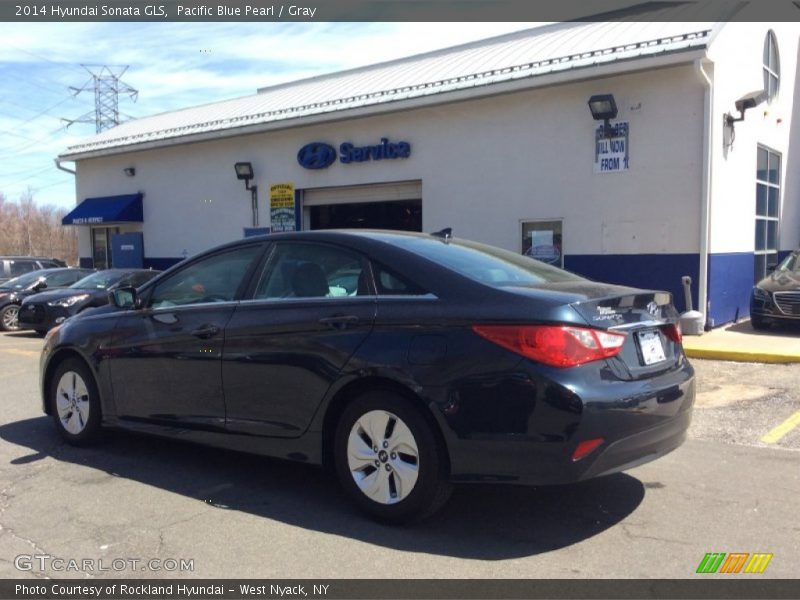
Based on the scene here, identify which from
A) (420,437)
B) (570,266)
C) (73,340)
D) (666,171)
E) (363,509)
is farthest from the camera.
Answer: (570,266)

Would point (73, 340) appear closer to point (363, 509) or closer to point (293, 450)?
point (293, 450)

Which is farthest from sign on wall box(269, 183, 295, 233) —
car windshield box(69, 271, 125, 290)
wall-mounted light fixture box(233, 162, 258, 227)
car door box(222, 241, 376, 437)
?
car door box(222, 241, 376, 437)

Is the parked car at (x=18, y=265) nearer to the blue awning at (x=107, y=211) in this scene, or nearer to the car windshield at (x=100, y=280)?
the blue awning at (x=107, y=211)

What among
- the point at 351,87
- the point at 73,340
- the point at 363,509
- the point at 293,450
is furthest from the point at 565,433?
the point at 351,87

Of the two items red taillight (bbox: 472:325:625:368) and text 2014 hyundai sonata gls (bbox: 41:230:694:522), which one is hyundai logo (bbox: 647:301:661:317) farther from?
red taillight (bbox: 472:325:625:368)

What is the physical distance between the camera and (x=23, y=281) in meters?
16.2

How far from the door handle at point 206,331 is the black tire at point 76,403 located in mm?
1276

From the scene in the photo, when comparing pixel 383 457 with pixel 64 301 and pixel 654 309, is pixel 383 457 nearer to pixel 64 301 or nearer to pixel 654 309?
pixel 654 309

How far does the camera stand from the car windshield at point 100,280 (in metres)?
14.2

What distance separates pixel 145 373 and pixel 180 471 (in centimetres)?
73

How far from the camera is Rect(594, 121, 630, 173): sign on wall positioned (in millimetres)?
12148

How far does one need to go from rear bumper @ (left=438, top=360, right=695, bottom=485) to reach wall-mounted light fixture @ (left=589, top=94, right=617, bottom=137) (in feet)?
29.2

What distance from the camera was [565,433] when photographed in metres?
3.64

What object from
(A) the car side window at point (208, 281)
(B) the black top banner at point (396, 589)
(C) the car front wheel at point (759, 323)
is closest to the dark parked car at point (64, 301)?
(A) the car side window at point (208, 281)
